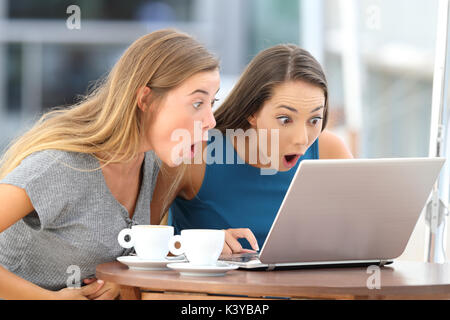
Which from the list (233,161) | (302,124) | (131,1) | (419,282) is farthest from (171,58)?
(131,1)

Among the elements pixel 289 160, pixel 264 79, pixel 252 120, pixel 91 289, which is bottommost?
pixel 91 289

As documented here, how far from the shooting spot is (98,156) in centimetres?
147

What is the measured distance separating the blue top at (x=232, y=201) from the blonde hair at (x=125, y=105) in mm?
381

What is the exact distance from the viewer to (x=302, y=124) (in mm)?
1589

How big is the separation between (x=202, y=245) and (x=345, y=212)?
0.89ft

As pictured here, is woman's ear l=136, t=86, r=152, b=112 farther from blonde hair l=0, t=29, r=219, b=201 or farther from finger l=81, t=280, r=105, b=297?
finger l=81, t=280, r=105, b=297

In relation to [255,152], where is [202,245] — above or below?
below

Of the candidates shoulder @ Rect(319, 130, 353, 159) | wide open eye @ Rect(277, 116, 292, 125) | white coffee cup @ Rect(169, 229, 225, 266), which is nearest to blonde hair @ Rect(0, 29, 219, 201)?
wide open eye @ Rect(277, 116, 292, 125)

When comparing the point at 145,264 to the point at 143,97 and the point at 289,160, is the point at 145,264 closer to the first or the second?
the point at 143,97

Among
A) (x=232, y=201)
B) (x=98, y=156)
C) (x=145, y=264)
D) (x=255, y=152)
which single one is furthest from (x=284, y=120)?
(x=145, y=264)

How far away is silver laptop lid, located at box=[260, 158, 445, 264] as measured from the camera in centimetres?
111

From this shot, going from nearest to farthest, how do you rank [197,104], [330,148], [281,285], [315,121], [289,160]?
[281,285] < [197,104] < [315,121] < [289,160] < [330,148]

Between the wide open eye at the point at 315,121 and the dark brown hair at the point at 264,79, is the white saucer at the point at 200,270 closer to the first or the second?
the wide open eye at the point at 315,121
